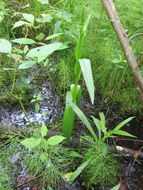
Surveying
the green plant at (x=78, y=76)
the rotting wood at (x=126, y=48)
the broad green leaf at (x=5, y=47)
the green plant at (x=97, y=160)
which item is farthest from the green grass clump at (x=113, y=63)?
the broad green leaf at (x=5, y=47)

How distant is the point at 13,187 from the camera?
1042 millimetres

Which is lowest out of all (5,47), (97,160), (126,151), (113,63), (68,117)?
(126,151)

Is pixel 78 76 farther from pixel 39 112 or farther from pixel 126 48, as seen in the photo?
pixel 39 112

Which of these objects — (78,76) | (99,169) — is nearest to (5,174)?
(99,169)

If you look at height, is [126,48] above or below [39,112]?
above

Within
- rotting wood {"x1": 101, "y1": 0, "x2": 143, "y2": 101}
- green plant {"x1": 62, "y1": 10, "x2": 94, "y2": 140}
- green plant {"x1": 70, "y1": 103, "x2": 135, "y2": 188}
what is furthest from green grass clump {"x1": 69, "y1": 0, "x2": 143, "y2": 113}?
green plant {"x1": 70, "y1": 103, "x2": 135, "y2": 188}

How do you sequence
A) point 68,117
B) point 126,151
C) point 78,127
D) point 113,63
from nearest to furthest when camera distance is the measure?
1. point 68,117
2. point 126,151
3. point 78,127
4. point 113,63

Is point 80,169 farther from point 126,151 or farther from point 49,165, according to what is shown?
point 126,151

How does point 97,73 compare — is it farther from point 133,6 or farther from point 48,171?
point 48,171

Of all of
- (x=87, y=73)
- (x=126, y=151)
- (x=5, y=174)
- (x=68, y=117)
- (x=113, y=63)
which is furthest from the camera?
(x=113, y=63)

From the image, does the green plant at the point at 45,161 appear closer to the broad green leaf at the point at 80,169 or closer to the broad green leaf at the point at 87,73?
the broad green leaf at the point at 80,169

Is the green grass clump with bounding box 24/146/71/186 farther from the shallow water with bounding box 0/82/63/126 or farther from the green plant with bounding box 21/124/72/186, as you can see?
the shallow water with bounding box 0/82/63/126

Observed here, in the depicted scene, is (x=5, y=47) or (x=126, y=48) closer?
(x=5, y=47)

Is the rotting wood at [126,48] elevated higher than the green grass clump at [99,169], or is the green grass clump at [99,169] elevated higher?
the rotting wood at [126,48]
